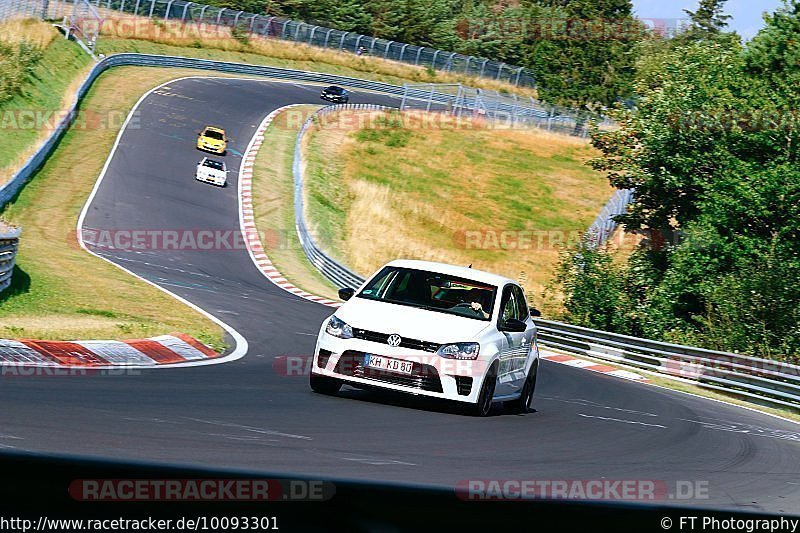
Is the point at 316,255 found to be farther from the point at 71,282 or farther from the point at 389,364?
the point at 389,364

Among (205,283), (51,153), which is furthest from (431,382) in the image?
(51,153)

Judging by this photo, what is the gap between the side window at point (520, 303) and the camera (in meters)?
12.9

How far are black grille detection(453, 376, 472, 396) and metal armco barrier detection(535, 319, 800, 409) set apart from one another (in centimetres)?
1383

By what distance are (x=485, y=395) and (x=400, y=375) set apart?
1.05 meters

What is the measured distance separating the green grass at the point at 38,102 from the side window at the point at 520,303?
81.1ft

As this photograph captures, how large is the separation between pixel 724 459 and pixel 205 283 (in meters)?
18.3

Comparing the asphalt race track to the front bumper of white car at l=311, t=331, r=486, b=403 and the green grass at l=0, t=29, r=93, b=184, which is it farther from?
the green grass at l=0, t=29, r=93, b=184

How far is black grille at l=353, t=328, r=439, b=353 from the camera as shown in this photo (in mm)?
10884

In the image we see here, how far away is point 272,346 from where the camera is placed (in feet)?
57.5

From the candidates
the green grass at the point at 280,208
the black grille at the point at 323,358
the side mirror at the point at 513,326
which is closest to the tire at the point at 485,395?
the side mirror at the point at 513,326

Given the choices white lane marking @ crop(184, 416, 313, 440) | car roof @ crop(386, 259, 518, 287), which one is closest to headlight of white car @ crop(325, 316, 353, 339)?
car roof @ crop(386, 259, 518, 287)

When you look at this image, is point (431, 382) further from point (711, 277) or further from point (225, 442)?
point (711, 277)

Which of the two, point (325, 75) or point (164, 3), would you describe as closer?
point (164, 3)

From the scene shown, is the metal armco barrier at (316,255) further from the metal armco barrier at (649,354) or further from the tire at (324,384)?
the tire at (324,384)
